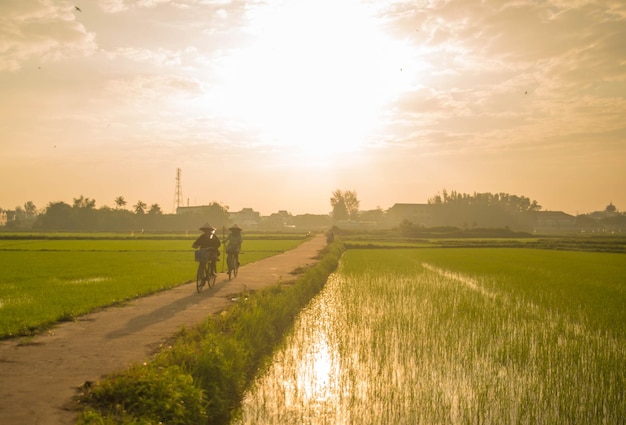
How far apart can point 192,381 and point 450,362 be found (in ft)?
14.1

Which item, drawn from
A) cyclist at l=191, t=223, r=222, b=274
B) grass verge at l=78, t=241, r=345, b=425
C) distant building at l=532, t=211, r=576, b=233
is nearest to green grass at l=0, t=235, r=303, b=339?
cyclist at l=191, t=223, r=222, b=274

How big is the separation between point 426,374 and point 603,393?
7.46 ft

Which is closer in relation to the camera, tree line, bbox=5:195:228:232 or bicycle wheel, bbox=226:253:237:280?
bicycle wheel, bbox=226:253:237:280

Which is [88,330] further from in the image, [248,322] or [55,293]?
[55,293]

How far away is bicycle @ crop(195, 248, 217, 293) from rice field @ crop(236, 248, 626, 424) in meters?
3.10

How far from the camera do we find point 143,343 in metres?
8.73

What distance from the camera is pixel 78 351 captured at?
8.12m

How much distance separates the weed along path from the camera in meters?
5.68

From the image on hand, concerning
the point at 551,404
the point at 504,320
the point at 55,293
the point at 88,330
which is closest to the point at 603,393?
the point at 551,404

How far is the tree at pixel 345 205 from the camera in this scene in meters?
144

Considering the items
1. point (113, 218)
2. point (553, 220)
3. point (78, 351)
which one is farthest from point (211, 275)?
point (553, 220)

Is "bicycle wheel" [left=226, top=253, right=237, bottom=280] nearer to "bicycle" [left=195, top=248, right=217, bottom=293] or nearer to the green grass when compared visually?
the green grass

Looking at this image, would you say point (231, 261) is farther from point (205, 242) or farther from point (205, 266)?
point (205, 242)

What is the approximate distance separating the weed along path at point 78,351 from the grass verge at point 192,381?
39 centimetres
